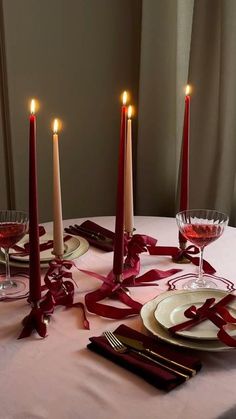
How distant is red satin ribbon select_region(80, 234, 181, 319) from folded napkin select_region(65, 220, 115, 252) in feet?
0.38

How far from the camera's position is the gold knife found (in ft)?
2.41

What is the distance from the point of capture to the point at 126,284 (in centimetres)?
104

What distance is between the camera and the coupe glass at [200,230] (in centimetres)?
104

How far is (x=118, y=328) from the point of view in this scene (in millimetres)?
847

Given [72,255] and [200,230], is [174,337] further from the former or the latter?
[72,255]

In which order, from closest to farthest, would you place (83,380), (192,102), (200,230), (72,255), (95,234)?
(83,380)
(200,230)
(72,255)
(95,234)
(192,102)

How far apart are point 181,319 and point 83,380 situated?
22cm

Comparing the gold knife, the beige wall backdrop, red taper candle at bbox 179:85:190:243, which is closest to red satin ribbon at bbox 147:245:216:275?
red taper candle at bbox 179:85:190:243

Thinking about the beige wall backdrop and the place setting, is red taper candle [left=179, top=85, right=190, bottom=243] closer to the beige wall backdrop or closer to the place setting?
the place setting

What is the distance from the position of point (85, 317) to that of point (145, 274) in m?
0.21

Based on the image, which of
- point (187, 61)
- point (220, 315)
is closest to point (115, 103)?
point (187, 61)

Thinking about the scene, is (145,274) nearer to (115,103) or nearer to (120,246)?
(120,246)

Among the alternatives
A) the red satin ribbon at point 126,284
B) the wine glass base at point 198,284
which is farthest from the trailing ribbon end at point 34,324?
the wine glass base at point 198,284

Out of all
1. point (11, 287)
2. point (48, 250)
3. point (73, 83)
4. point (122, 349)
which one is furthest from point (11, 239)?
point (73, 83)
